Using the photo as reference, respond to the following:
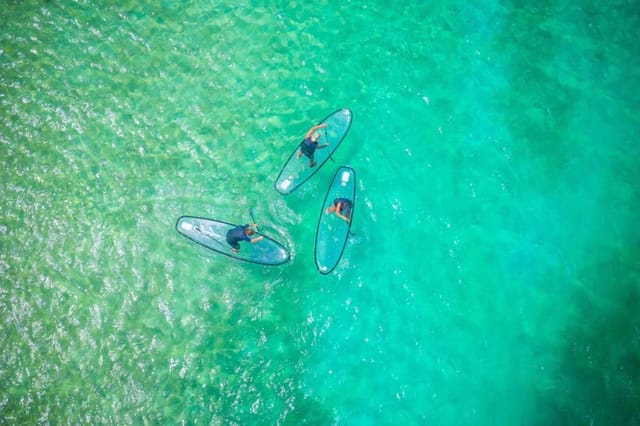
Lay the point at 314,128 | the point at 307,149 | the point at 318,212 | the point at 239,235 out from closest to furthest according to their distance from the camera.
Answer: the point at 239,235 < the point at 307,149 < the point at 314,128 < the point at 318,212

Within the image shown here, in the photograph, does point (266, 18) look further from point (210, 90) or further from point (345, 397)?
point (345, 397)

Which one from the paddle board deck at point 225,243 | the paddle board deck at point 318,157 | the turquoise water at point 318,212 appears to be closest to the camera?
the turquoise water at point 318,212

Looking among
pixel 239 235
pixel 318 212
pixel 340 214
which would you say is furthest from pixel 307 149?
pixel 239 235

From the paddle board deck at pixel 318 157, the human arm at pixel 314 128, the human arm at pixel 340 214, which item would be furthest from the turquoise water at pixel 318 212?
the human arm at pixel 314 128

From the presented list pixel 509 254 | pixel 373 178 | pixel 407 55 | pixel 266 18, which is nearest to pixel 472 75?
pixel 407 55

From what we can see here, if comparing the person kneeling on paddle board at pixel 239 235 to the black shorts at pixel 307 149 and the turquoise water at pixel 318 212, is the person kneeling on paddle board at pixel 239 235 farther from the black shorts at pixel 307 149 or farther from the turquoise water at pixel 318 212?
the black shorts at pixel 307 149

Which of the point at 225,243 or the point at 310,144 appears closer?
the point at 310,144

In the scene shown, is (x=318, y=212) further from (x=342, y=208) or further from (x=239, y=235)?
(x=239, y=235)
